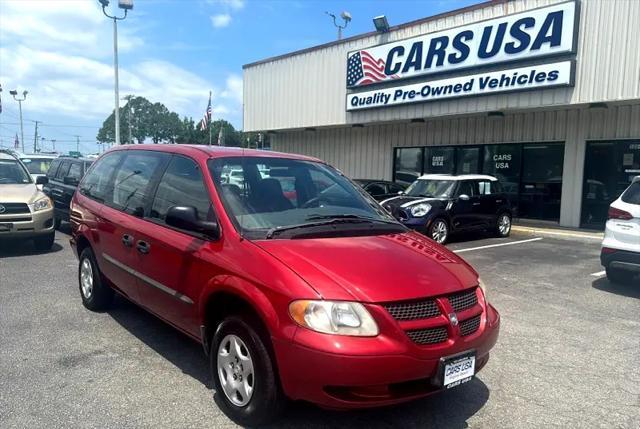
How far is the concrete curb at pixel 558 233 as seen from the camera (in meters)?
11.9

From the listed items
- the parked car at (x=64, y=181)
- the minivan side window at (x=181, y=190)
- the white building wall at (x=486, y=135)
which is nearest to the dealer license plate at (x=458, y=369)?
the minivan side window at (x=181, y=190)

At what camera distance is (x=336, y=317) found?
2752 millimetres

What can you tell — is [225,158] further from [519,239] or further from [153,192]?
[519,239]

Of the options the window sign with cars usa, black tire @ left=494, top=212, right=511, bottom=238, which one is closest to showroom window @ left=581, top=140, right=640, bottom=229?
the window sign with cars usa

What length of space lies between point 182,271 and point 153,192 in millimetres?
1022

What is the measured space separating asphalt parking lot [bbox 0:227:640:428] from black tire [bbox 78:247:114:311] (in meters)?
0.13

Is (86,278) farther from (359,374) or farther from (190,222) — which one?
(359,374)

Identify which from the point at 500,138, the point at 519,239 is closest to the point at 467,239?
the point at 519,239

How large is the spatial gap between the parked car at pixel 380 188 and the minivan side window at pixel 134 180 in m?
8.08

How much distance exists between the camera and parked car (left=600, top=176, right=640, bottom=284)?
6320 millimetres

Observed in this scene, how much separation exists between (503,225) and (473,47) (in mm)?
4989

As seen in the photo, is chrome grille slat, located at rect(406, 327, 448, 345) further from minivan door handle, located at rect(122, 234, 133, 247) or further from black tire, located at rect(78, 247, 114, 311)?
black tire, located at rect(78, 247, 114, 311)

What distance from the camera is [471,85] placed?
1369 cm

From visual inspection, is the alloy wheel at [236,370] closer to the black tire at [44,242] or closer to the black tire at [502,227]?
the black tire at [44,242]
